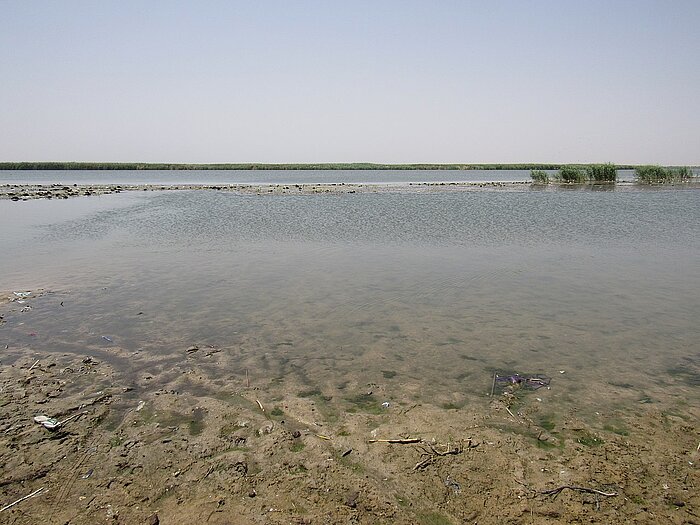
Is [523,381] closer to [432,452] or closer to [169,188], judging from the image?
[432,452]

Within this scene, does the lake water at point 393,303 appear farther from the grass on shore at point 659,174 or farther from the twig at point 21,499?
the grass on shore at point 659,174

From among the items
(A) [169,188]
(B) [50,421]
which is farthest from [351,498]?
(A) [169,188]

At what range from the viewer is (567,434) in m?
5.41

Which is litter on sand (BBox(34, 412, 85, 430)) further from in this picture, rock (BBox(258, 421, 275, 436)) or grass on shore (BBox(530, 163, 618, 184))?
grass on shore (BBox(530, 163, 618, 184))

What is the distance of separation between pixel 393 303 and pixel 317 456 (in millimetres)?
5889

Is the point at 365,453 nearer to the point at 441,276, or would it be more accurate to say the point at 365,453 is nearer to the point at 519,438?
the point at 519,438

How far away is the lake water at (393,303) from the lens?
714 centimetres

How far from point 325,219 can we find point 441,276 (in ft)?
47.0

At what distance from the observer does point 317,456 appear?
5020 mm

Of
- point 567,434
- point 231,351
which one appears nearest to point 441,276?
point 231,351

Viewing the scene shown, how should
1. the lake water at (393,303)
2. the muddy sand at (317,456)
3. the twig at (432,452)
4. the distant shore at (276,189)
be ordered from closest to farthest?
the muddy sand at (317,456)
the twig at (432,452)
the lake water at (393,303)
the distant shore at (276,189)

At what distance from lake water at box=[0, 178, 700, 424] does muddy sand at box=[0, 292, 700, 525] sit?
0.45 metres

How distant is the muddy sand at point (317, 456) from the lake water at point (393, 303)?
0.45 m

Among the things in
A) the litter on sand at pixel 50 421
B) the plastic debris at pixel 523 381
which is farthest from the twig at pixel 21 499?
the plastic debris at pixel 523 381
